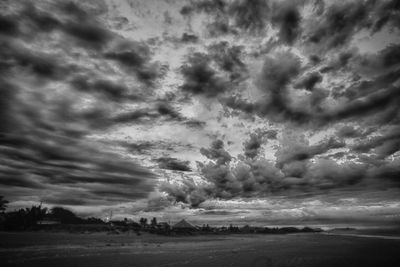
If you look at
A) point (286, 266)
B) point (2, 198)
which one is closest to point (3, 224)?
point (2, 198)

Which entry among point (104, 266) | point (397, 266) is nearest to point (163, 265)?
point (104, 266)

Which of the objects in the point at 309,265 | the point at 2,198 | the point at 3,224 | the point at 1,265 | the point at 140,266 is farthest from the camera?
the point at 3,224

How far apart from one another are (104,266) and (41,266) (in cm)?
977

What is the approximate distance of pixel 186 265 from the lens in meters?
44.5

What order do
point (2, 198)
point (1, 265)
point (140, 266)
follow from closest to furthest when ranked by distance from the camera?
point (1, 265), point (140, 266), point (2, 198)

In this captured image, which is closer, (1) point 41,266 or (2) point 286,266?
(1) point 41,266

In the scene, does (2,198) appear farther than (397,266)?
Yes

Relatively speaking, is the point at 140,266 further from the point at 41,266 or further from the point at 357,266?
the point at 357,266

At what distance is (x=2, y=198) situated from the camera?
16500 centimetres

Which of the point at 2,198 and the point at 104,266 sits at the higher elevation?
the point at 2,198

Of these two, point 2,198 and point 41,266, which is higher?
point 2,198

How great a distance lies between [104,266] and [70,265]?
6137 millimetres

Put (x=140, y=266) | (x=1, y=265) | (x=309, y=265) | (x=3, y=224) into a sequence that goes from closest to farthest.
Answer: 1. (x=1, y=265)
2. (x=140, y=266)
3. (x=309, y=265)
4. (x=3, y=224)

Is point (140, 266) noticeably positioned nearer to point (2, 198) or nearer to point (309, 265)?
point (309, 265)
